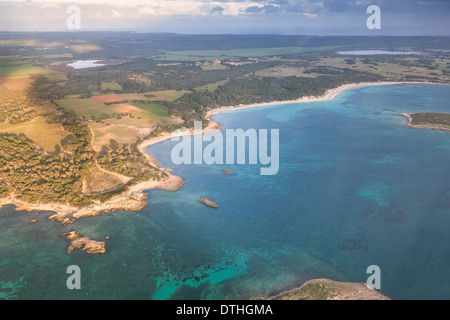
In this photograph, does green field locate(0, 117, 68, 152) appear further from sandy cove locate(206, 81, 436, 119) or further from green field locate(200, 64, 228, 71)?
green field locate(200, 64, 228, 71)

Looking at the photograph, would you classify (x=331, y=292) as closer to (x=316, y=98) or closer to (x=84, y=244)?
(x=84, y=244)

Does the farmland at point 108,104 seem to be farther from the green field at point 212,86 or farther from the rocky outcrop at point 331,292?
the rocky outcrop at point 331,292

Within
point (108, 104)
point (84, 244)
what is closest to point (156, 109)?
point (108, 104)

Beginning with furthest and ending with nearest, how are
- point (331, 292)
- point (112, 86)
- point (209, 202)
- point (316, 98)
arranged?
point (112, 86) → point (316, 98) → point (209, 202) → point (331, 292)

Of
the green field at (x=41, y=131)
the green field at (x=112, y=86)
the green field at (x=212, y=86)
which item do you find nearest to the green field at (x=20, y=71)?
the green field at (x=112, y=86)

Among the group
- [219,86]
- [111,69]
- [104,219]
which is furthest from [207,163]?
[111,69]

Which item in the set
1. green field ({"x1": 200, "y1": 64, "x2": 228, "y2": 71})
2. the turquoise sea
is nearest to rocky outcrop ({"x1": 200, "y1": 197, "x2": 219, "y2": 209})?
the turquoise sea
